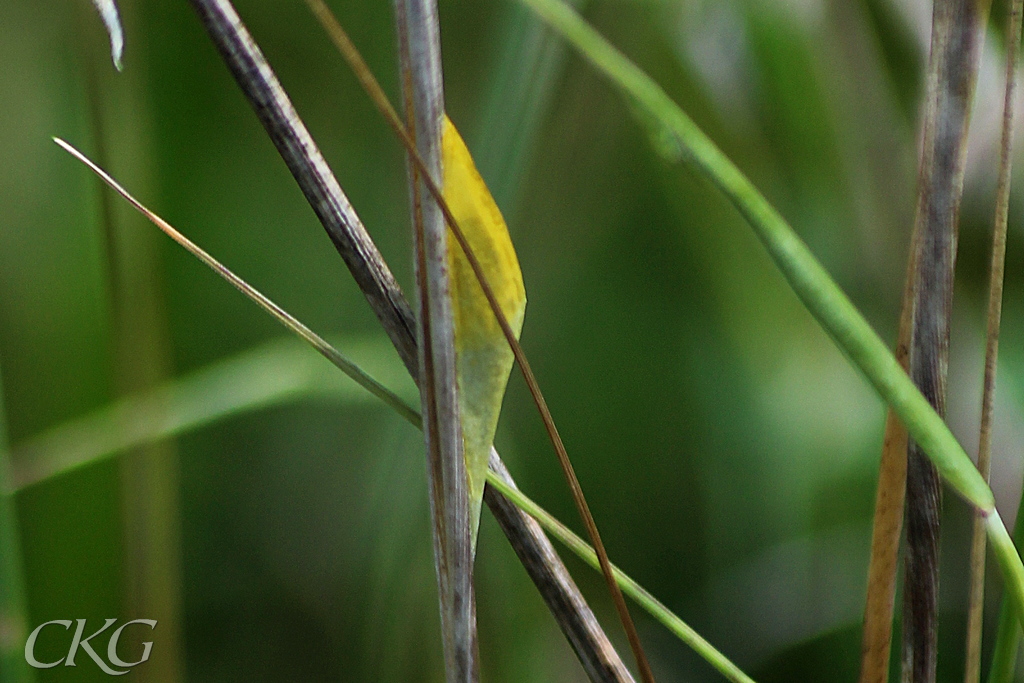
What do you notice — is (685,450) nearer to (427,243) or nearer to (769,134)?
(769,134)

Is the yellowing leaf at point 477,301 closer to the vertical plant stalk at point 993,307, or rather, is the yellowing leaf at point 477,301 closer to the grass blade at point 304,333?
the grass blade at point 304,333

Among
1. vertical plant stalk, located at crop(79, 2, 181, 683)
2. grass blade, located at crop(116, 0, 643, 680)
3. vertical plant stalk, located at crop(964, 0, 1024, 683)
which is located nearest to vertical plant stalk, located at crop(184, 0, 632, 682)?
grass blade, located at crop(116, 0, 643, 680)

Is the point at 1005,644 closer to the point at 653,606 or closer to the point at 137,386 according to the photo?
the point at 653,606

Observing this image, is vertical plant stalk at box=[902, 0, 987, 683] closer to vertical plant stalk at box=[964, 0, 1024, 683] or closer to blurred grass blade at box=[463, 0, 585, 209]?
vertical plant stalk at box=[964, 0, 1024, 683]

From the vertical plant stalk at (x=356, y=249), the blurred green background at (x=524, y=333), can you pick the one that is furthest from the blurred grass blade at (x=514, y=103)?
the vertical plant stalk at (x=356, y=249)

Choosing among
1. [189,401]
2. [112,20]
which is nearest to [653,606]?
[112,20]

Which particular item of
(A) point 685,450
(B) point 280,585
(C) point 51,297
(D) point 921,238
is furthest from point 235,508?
(D) point 921,238
